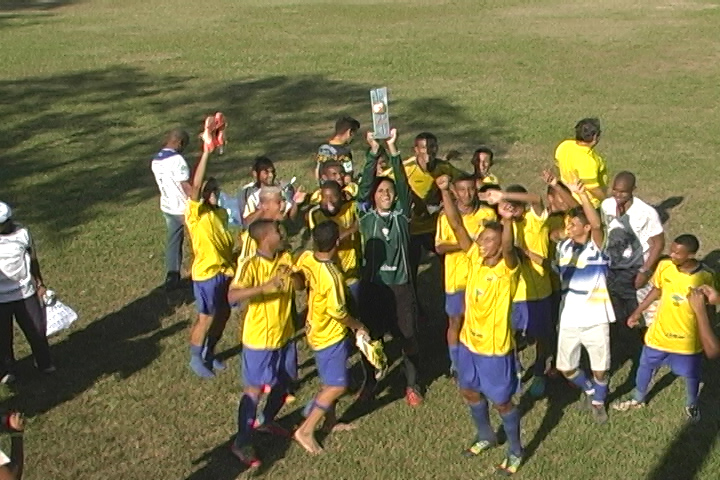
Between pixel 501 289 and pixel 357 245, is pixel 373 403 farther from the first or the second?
pixel 501 289

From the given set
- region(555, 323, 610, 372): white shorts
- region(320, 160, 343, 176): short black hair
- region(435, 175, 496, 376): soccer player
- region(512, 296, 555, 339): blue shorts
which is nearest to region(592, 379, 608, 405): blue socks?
A: region(555, 323, 610, 372): white shorts

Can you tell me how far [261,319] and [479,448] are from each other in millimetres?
1887

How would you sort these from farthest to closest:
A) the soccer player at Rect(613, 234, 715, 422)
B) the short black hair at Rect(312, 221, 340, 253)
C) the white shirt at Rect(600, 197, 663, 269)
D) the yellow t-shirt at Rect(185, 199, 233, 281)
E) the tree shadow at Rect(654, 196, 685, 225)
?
the tree shadow at Rect(654, 196, 685, 225) → the white shirt at Rect(600, 197, 663, 269) → the yellow t-shirt at Rect(185, 199, 233, 281) → the soccer player at Rect(613, 234, 715, 422) → the short black hair at Rect(312, 221, 340, 253)

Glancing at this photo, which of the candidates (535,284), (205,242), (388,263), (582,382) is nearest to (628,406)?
(582,382)

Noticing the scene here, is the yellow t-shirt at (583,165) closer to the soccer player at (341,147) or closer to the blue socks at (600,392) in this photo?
the soccer player at (341,147)

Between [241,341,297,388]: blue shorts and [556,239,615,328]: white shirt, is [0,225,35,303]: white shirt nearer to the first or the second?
[241,341,297,388]: blue shorts

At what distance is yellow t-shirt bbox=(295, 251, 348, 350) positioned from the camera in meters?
6.53

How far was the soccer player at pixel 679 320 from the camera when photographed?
6.97 meters

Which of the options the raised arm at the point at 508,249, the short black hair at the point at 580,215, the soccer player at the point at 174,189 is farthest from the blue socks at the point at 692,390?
the soccer player at the point at 174,189

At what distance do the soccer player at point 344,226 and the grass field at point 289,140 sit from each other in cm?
105

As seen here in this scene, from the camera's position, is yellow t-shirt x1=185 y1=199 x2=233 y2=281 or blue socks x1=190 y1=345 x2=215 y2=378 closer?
yellow t-shirt x1=185 y1=199 x2=233 y2=281

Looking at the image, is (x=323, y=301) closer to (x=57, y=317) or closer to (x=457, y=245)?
(x=457, y=245)

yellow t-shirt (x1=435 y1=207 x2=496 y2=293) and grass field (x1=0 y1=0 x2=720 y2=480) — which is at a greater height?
yellow t-shirt (x1=435 y1=207 x2=496 y2=293)

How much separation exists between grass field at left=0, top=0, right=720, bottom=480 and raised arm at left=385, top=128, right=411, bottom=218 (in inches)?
63.8
